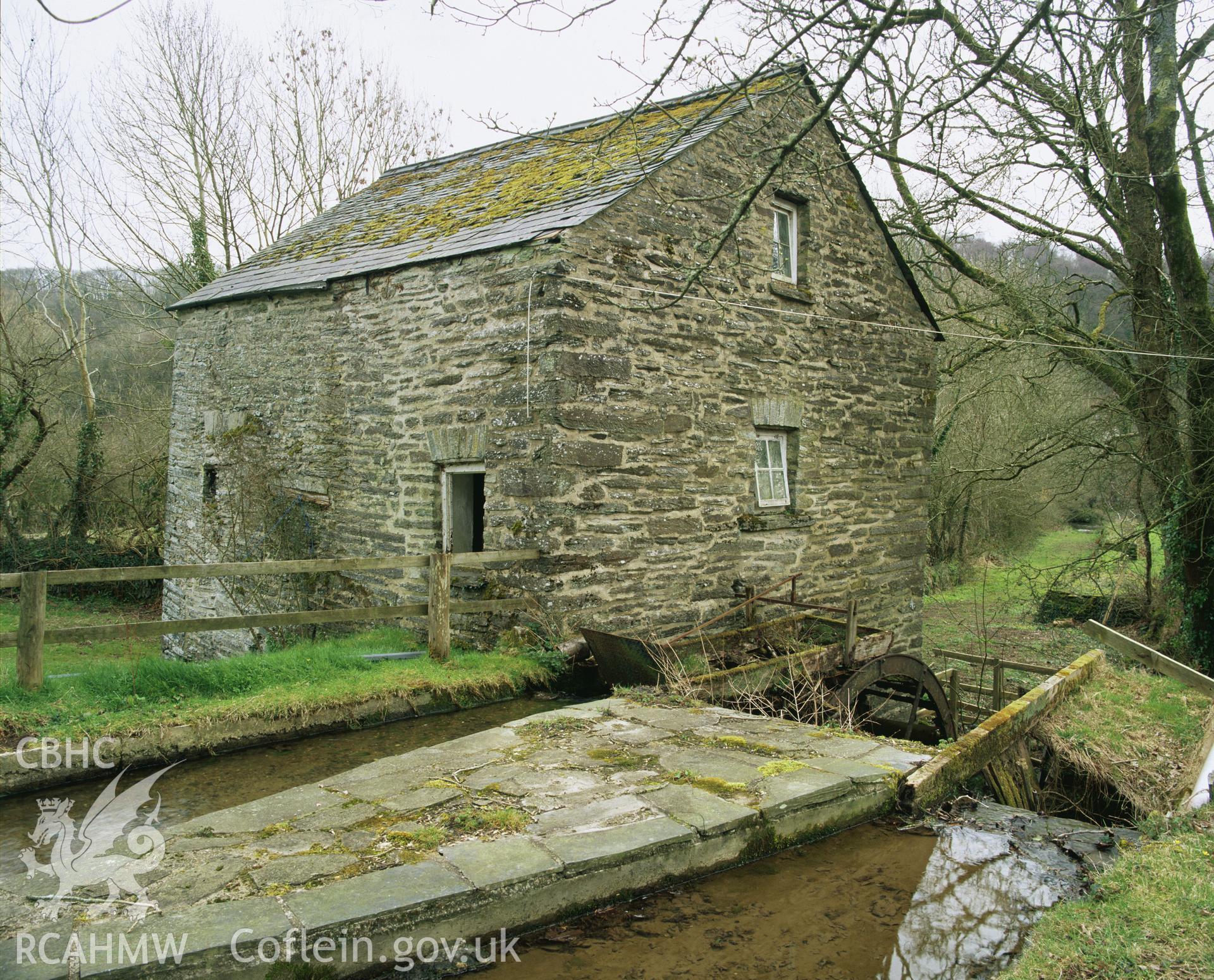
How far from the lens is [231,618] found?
21.9ft

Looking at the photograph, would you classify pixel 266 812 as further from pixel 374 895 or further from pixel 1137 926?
pixel 1137 926

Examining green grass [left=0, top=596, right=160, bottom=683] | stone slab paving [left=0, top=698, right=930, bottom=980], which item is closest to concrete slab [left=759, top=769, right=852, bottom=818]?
stone slab paving [left=0, top=698, right=930, bottom=980]

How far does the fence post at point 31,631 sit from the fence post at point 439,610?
8.78 ft

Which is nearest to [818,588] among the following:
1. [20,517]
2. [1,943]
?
[1,943]

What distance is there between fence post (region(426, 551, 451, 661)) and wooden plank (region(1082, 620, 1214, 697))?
6.63 meters

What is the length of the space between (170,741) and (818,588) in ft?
23.8

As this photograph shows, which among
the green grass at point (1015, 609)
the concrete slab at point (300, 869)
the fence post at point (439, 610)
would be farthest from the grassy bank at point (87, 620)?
the green grass at point (1015, 609)

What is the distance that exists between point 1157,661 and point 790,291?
18.1ft

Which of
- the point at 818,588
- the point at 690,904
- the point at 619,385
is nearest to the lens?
the point at 690,904

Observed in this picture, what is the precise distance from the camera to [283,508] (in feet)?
34.3

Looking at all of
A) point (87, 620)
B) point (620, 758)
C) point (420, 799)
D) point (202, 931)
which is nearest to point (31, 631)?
point (420, 799)

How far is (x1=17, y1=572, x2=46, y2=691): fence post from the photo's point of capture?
521cm

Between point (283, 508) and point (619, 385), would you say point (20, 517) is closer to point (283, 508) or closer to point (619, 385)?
point (283, 508)

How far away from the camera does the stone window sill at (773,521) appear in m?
9.23
